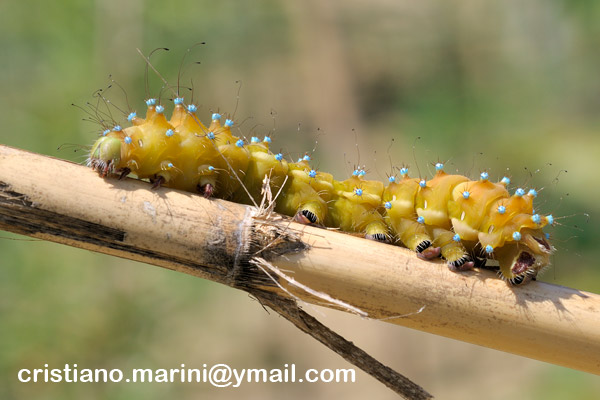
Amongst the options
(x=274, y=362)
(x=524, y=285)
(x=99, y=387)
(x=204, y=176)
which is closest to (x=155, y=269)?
(x=99, y=387)

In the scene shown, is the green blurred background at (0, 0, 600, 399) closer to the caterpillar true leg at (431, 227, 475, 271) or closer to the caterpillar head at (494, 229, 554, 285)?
the caterpillar true leg at (431, 227, 475, 271)

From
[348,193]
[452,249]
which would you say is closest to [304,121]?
[348,193]

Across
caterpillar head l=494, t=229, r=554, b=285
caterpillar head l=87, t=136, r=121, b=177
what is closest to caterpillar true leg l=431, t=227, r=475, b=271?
caterpillar head l=494, t=229, r=554, b=285

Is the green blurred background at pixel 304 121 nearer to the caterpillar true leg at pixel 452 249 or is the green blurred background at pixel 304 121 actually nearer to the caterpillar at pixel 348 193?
the caterpillar at pixel 348 193

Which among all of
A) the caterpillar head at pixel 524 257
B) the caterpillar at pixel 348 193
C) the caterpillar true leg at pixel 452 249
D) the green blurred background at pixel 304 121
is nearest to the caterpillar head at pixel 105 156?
the caterpillar at pixel 348 193

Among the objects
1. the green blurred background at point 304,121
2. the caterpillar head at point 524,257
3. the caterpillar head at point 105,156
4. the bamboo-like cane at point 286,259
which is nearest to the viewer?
the bamboo-like cane at point 286,259
